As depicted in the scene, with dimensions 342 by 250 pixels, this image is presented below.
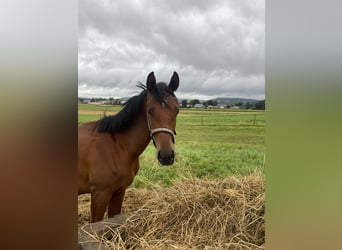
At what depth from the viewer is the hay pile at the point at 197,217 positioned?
1.17 m

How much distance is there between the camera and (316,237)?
0.86 metres

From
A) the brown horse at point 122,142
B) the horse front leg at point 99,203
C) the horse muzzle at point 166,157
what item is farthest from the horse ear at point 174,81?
the horse front leg at point 99,203

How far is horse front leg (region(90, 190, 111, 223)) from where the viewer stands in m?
1.31

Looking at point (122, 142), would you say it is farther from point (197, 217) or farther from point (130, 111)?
point (197, 217)

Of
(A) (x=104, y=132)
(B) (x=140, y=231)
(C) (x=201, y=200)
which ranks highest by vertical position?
(A) (x=104, y=132)

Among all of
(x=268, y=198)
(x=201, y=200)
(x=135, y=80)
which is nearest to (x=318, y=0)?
(x=268, y=198)

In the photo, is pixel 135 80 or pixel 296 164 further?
pixel 135 80

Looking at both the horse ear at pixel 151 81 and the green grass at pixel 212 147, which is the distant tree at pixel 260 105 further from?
the horse ear at pixel 151 81

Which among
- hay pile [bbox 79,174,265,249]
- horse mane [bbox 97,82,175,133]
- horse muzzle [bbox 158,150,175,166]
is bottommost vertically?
hay pile [bbox 79,174,265,249]

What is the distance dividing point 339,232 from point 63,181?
0.80 meters

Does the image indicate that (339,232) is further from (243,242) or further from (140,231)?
(140,231)

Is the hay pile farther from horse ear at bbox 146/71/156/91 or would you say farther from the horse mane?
horse ear at bbox 146/71/156/91

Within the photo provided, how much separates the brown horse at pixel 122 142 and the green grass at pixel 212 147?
0.14 ft

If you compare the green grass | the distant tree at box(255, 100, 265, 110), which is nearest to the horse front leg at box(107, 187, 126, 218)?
the green grass
